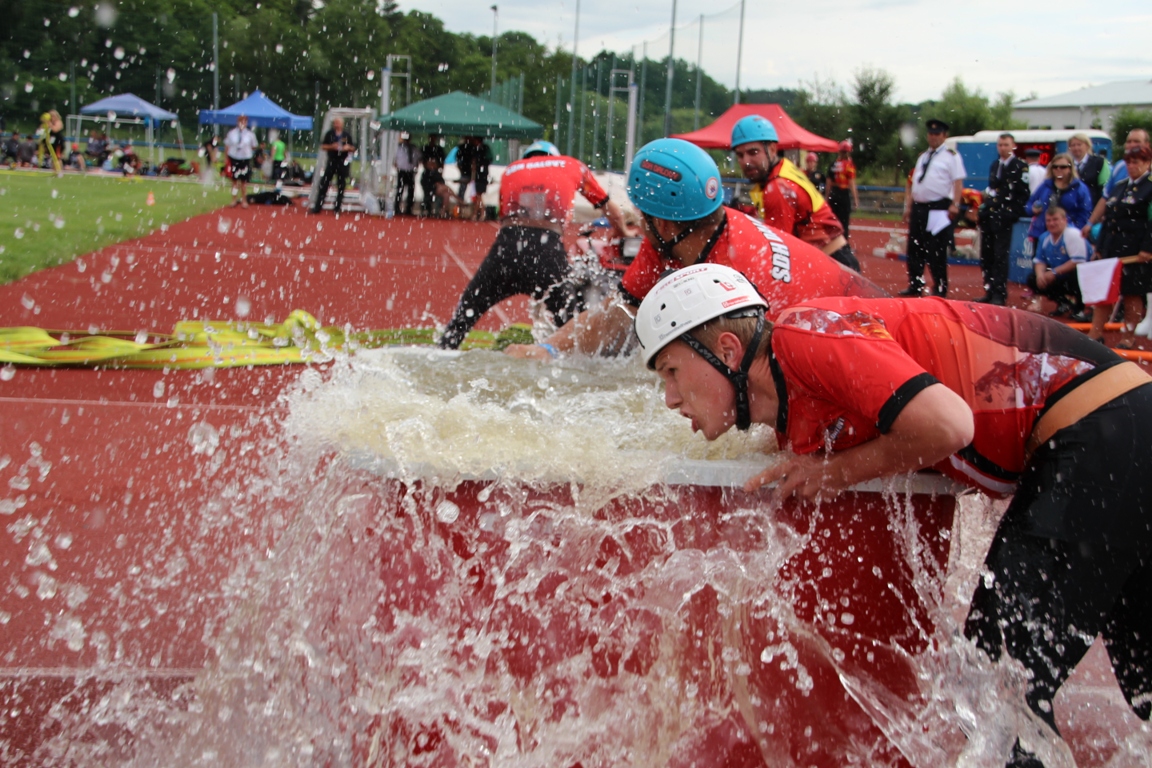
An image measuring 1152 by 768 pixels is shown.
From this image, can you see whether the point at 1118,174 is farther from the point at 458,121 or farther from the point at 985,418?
the point at 458,121

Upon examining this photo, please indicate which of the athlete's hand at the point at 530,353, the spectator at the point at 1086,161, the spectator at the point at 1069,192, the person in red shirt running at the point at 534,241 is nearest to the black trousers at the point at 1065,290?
the spectator at the point at 1069,192

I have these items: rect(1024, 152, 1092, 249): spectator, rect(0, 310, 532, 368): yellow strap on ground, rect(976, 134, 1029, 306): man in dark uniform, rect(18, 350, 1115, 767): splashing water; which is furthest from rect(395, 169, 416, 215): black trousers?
rect(18, 350, 1115, 767): splashing water

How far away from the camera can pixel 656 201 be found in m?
3.76

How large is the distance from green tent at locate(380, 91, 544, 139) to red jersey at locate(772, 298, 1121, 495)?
67.2 ft

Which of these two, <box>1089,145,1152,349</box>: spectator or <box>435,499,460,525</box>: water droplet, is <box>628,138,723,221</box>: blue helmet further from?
<box>1089,145,1152,349</box>: spectator

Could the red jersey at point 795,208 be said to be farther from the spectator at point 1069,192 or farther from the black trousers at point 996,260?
the spectator at point 1069,192

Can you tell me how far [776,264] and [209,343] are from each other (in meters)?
4.78

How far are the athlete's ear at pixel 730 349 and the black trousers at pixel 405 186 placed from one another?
21405mm

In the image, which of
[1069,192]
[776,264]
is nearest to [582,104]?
[1069,192]

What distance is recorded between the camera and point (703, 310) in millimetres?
2434

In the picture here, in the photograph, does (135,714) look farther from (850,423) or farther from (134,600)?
(850,423)

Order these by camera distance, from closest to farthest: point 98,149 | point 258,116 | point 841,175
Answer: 1. point 841,175
2. point 258,116
3. point 98,149

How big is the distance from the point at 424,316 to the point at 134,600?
20.0ft

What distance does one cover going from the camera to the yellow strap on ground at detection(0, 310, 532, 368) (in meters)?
6.77
